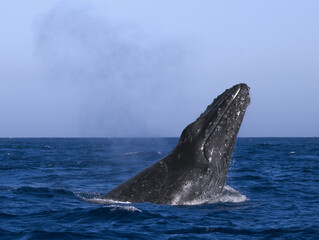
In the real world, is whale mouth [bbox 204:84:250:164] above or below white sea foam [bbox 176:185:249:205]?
above

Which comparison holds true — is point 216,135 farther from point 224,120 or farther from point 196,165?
point 196,165

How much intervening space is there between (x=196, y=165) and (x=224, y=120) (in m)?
1.21

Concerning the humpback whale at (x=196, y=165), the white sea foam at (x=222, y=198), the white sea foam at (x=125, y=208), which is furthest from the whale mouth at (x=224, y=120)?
the white sea foam at (x=125, y=208)

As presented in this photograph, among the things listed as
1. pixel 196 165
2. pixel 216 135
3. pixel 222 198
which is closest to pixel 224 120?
pixel 216 135

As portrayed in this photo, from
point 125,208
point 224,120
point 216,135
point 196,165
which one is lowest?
point 125,208

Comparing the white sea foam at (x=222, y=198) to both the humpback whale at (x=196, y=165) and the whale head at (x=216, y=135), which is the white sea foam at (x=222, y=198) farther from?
the whale head at (x=216, y=135)

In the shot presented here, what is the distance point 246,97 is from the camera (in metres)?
11.2

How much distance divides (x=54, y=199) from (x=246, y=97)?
511cm

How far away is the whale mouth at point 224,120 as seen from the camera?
34.6 feet

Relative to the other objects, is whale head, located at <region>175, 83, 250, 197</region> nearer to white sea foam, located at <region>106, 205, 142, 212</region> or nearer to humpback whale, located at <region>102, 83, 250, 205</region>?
humpback whale, located at <region>102, 83, 250, 205</region>

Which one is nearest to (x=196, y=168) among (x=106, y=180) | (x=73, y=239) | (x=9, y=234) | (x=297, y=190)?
(x=73, y=239)

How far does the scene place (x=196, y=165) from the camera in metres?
10.3

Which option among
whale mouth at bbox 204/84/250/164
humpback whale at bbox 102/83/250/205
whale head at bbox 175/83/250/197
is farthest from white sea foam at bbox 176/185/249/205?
whale mouth at bbox 204/84/250/164

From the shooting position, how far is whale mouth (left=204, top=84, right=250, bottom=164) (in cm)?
1055
